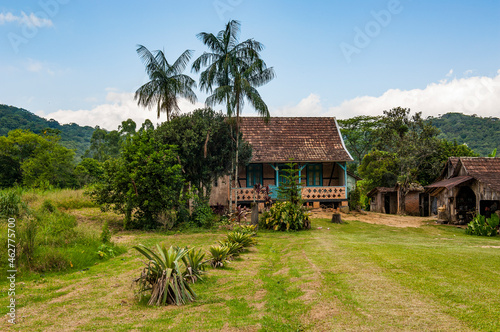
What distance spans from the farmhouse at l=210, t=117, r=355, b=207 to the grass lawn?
13.7 m

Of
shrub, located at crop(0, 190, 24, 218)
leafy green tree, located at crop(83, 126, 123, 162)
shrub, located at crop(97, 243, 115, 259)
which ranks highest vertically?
leafy green tree, located at crop(83, 126, 123, 162)

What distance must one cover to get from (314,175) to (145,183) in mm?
13307

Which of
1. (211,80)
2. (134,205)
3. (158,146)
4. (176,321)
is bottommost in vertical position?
(176,321)

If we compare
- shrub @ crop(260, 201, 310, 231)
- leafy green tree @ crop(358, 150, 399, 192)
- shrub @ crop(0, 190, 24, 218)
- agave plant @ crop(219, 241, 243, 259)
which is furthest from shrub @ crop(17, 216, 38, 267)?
leafy green tree @ crop(358, 150, 399, 192)

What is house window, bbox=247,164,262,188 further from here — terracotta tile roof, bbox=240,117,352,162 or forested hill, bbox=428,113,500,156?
forested hill, bbox=428,113,500,156

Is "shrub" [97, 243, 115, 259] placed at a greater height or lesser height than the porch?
lesser

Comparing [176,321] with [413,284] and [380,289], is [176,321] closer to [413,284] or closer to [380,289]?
[380,289]

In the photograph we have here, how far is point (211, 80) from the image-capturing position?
60.3ft

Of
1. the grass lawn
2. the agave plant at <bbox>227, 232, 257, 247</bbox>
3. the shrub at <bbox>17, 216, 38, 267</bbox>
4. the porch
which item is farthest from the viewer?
the porch

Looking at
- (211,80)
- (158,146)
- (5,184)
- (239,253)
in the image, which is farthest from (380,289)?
(5,184)

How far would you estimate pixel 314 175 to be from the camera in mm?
25328

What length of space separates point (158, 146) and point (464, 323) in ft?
45.5

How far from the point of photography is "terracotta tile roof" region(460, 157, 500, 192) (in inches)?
698

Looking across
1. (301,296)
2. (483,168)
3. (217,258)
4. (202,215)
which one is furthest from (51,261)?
(483,168)
